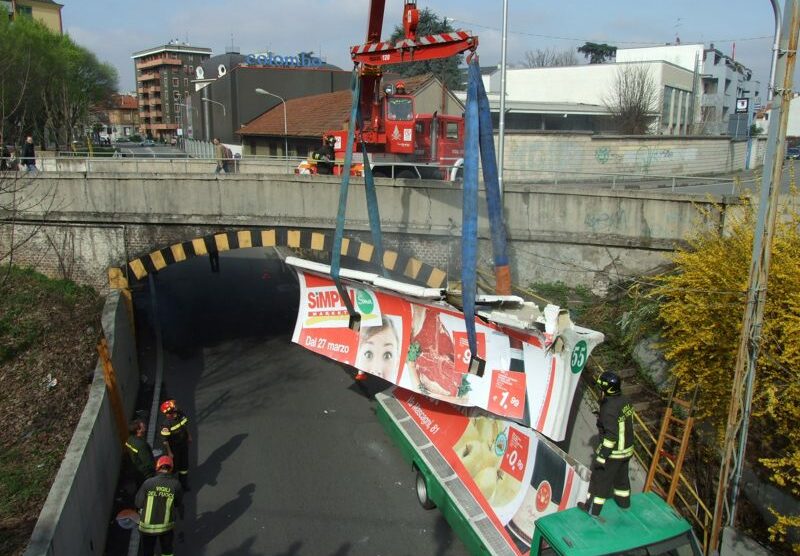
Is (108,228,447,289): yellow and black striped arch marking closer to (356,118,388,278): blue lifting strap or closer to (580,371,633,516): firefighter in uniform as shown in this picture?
(356,118,388,278): blue lifting strap

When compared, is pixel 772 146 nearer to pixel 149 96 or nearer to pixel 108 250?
pixel 108 250

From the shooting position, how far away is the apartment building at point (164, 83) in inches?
5098

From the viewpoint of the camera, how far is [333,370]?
17.2m

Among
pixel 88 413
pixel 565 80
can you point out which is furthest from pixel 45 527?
pixel 565 80

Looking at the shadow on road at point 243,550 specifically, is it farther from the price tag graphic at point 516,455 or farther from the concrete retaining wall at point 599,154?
the concrete retaining wall at point 599,154

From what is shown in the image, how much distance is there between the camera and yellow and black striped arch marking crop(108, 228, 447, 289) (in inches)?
626

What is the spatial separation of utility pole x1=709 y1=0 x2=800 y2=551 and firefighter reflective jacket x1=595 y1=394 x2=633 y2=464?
1191 millimetres

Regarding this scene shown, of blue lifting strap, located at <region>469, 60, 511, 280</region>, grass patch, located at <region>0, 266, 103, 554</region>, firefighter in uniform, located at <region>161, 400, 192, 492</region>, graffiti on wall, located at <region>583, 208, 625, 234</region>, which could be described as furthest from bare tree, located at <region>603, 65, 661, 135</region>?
firefighter in uniform, located at <region>161, 400, 192, 492</region>

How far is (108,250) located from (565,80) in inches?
1929

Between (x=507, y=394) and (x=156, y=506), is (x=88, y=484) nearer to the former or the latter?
(x=156, y=506)

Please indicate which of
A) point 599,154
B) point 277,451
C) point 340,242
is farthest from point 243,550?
point 599,154

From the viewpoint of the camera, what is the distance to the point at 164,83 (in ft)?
429

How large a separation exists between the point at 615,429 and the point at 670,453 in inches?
129

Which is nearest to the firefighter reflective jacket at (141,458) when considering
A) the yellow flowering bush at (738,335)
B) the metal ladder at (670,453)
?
the metal ladder at (670,453)
